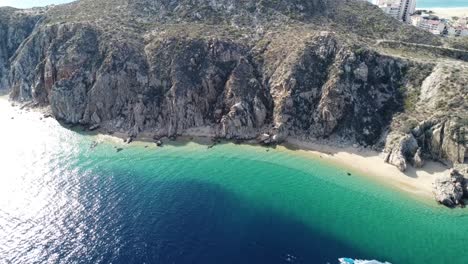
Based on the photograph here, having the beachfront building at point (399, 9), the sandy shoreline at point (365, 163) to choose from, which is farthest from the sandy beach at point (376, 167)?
the beachfront building at point (399, 9)

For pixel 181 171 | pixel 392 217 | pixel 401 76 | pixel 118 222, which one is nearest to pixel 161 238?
pixel 118 222

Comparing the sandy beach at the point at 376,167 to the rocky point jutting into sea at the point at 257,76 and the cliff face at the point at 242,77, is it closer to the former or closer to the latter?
the rocky point jutting into sea at the point at 257,76

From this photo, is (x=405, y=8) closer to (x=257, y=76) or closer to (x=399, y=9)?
(x=399, y=9)

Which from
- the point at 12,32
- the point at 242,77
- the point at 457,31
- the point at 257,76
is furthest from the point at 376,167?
the point at 12,32

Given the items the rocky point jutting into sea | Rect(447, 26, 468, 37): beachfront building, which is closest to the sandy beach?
the rocky point jutting into sea

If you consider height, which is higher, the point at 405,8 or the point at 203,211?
the point at 405,8

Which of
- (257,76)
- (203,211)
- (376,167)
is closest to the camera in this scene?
(203,211)

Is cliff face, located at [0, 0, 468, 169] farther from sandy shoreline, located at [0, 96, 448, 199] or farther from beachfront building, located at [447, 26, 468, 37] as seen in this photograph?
beachfront building, located at [447, 26, 468, 37]
